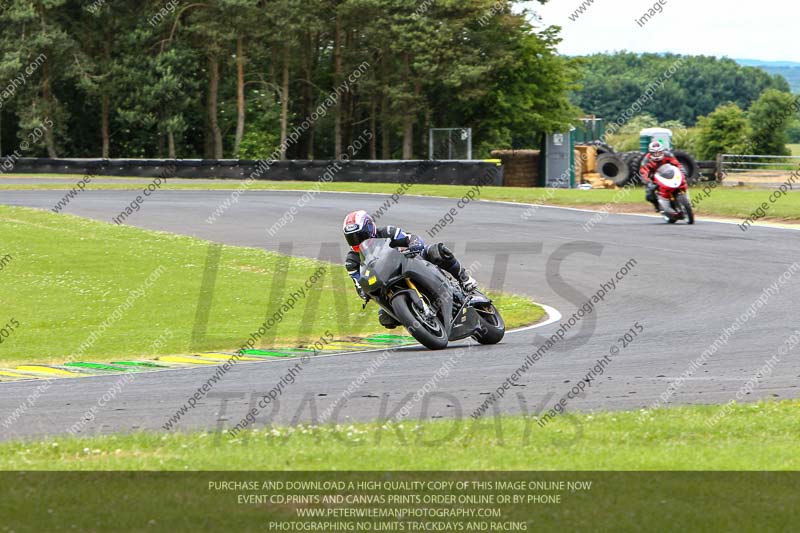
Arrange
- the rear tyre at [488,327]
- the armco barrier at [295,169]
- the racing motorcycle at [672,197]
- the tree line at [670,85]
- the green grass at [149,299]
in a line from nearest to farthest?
the rear tyre at [488,327] < the green grass at [149,299] < the racing motorcycle at [672,197] < the armco barrier at [295,169] < the tree line at [670,85]

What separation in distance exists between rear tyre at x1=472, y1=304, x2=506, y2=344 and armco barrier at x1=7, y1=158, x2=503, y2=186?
91.8 feet

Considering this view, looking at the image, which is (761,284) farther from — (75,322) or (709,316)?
(75,322)

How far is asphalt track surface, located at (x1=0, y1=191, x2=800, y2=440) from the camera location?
9.54 metres

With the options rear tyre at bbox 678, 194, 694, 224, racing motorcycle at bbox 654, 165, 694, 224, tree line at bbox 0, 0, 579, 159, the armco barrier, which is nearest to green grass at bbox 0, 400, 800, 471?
racing motorcycle at bbox 654, 165, 694, 224

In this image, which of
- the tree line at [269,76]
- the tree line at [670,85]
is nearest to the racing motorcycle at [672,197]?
the tree line at [269,76]

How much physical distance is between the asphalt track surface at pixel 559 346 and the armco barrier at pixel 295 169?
515 inches

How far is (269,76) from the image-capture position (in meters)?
59.7

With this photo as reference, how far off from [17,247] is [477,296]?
45.8 feet

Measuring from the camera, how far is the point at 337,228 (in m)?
27.9

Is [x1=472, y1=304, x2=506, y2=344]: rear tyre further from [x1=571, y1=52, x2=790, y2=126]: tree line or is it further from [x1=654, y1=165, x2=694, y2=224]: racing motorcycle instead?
[x1=571, y1=52, x2=790, y2=126]: tree line

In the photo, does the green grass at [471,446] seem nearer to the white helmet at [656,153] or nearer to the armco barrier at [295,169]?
the white helmet at [656,153]

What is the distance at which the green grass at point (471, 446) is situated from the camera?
22.8 feet

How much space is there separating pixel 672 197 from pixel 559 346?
51.1 ft
